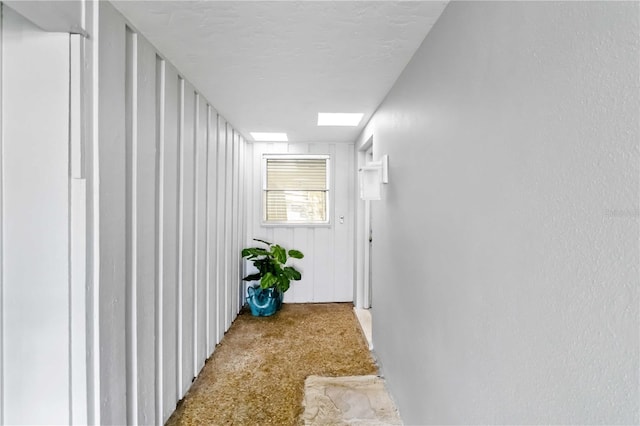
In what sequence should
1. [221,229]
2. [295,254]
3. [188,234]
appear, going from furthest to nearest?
1. [295,254]
2. [221,229]
3. [188,234]

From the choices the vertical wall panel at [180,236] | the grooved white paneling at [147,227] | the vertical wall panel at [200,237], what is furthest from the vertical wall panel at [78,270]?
the vertical wall panel at [200,237]

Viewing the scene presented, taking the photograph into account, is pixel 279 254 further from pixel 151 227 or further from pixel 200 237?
pixel 151 227

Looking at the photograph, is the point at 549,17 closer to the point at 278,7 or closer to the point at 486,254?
the point at 486,254

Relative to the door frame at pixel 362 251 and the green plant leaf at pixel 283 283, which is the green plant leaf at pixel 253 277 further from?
the door frame at pixel 362 251

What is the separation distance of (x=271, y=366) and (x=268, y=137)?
2.60 meters

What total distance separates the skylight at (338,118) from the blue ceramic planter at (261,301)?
2072mm

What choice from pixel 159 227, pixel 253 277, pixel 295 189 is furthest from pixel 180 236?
pixel 295 189

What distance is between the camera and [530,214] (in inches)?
30.7

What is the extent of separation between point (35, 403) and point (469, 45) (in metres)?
2.11

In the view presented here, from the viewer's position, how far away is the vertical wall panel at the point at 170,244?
5.94ft

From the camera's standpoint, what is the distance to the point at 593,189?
605 mm

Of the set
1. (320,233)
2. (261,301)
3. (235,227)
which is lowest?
(261,301)

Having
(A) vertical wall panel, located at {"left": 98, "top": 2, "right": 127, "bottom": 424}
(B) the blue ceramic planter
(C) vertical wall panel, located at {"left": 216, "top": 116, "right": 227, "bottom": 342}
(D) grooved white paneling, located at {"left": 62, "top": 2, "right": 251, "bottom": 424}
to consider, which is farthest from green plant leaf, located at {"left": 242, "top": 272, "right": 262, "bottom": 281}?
(A) vertical wall panel, located at {"left": 98, "top": 2, "right": 127, "bottom": 424}

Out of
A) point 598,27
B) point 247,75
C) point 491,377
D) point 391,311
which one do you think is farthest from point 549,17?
point 391,311
